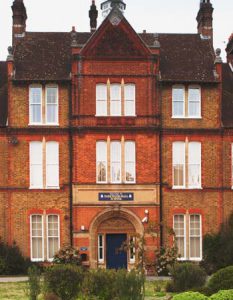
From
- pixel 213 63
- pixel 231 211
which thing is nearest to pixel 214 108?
pixel 213 63

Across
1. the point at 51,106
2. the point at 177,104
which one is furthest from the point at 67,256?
the point at 177,104

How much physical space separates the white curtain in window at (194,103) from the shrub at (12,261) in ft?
42.2

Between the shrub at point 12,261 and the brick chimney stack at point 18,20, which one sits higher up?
the brick chimney stack at point 18,20

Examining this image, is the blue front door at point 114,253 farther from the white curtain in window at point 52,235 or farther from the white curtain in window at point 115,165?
the white curtain in window at point 115,165

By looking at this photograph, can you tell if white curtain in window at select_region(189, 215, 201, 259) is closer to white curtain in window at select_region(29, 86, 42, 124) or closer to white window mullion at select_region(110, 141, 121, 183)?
white window mullion at select_region(110, 141, 121, 183)

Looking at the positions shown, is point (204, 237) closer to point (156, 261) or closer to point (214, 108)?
point (156, 261)

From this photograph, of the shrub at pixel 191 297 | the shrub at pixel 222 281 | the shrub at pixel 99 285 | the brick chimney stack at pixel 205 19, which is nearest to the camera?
the shrub at pixel 191 297

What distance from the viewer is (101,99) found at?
4469cm

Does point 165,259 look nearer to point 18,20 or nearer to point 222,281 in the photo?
point 222,281

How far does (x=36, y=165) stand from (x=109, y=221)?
5.34 m

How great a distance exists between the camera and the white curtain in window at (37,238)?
44.2m

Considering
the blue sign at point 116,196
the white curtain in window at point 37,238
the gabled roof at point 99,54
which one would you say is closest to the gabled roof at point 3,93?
the gabled roof at point 99,54

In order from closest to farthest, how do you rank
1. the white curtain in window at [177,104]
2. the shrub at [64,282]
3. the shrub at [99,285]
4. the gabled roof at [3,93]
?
the shrub at [99,285] < the shrub at [64,282] < the gabled roof at [3,93] < the white curtain in window at [177,104]

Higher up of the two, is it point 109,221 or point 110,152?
point 110,152
